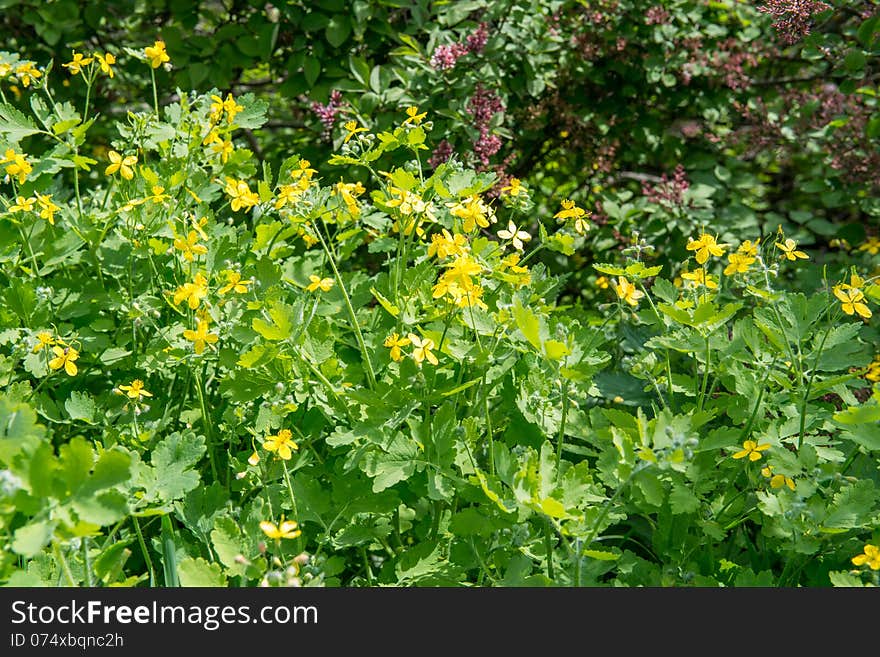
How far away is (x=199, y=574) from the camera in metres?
1.53

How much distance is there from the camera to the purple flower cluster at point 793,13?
244 centimetres

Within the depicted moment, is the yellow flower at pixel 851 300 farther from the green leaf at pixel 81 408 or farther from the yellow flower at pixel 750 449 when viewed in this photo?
the green leaf at pixel 81 408

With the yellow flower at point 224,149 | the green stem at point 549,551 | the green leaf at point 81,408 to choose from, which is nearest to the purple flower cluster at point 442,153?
the yellow flower at point 224,149

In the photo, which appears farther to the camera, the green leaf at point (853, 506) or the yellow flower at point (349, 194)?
the yellow flower at point (349, 194)

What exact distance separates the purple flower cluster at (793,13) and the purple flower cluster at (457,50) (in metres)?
0.86

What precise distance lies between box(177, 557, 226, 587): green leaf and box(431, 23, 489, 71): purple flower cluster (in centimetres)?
181

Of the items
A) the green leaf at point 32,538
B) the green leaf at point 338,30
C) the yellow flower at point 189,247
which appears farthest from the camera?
the green leaf at point 338,30

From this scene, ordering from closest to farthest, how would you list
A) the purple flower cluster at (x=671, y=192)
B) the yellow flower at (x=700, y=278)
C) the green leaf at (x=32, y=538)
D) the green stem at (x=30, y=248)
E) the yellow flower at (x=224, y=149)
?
1. the green leaf at (x=32, y=538)
2. the yellow flower at (x=700, y=278)
3. the green stem at (x=30, y=248)
4. the yellow flower at (x=224, y=149)
5. the purple flower cluster at (x=671, y=192)

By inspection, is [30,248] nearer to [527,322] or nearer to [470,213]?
[470,213]

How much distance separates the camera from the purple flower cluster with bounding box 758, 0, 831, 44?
244cm

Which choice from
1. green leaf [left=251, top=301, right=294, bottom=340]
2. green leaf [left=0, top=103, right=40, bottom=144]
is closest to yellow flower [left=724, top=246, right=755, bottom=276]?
green leaf [left=251, top=301, right=294, bottom=340]

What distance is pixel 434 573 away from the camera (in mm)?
1726

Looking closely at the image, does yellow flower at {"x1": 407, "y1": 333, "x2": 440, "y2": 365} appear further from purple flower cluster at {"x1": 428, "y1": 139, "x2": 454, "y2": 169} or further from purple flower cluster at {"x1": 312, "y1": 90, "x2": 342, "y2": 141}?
purple flower cluster at {"x1": 312, "y1": 90, "x2": 342, "y2": 141}

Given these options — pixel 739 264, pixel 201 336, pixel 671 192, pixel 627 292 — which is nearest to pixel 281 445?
pixel 201 336
